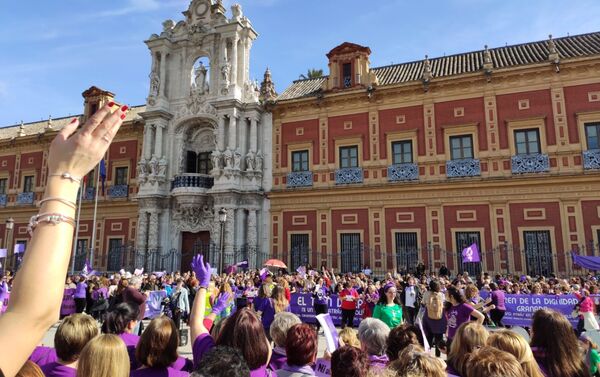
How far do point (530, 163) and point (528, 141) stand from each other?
46.7 inches

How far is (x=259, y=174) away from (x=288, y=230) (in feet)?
11.9

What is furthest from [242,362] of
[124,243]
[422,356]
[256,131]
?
[124,243]

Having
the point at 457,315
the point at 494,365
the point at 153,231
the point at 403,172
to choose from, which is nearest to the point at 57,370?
the point at 494,365

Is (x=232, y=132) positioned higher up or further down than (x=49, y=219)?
higher up

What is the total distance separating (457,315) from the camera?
732 centimetres

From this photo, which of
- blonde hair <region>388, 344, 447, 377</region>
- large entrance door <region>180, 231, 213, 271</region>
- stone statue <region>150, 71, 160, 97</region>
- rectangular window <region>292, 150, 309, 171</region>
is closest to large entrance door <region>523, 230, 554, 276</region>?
rectangular window <region>292, 150, 309, 171</region>

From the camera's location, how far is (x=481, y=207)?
69.1 ft

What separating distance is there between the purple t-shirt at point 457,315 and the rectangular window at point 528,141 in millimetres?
15971

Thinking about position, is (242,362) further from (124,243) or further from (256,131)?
(124,243)

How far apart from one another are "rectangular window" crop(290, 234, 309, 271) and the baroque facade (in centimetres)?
6

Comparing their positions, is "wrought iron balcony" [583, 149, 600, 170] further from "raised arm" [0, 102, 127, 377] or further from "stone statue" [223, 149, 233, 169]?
"raised arm" [0, 102, 127, 377]

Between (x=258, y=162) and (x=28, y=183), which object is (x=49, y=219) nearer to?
(x=258, y=162)

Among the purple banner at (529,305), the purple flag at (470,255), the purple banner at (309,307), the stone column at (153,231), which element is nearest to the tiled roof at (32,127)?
the stone column at (153,231)

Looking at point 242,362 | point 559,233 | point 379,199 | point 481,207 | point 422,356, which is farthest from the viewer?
point 379,199
